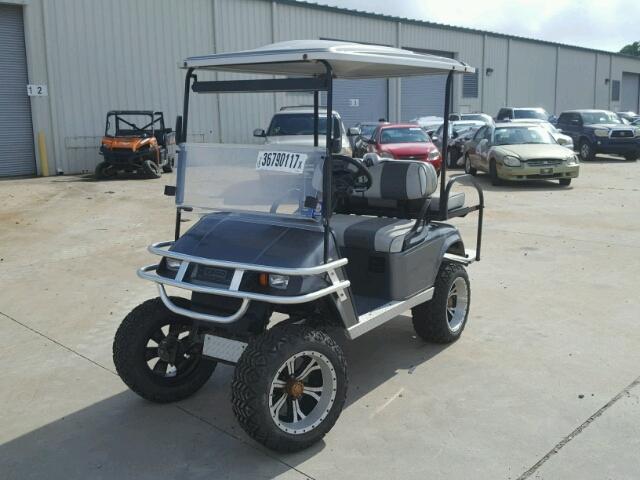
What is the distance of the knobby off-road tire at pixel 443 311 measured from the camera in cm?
499

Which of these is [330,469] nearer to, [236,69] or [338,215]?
[338,215]

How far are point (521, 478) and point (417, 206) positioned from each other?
2.38 m

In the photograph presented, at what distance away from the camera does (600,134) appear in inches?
856

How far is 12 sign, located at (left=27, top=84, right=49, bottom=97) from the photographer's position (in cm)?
1855

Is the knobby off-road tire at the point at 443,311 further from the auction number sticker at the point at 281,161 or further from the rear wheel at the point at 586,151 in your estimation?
the rear wheel at the point at 586,151

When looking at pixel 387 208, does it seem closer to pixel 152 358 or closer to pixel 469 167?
pixel 152 358

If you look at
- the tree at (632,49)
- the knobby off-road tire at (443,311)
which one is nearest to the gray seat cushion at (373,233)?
the knobby off-road tire at (443,311)

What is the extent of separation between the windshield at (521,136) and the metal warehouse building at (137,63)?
413cm

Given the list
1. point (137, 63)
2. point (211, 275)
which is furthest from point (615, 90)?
point (211, 275)

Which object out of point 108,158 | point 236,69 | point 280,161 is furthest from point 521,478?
point 108,158

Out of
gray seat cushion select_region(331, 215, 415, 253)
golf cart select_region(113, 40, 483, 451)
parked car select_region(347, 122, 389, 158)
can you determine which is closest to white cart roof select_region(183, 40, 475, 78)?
golf cart select_region(113, 40, 483, 451)

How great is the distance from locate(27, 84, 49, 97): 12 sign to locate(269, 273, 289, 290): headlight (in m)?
17.3

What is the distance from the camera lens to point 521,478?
3.31 meters

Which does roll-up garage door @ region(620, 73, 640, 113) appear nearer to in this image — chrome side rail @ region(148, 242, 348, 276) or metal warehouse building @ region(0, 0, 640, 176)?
metal warehouse building @ region(0, 0, 640, 176)
